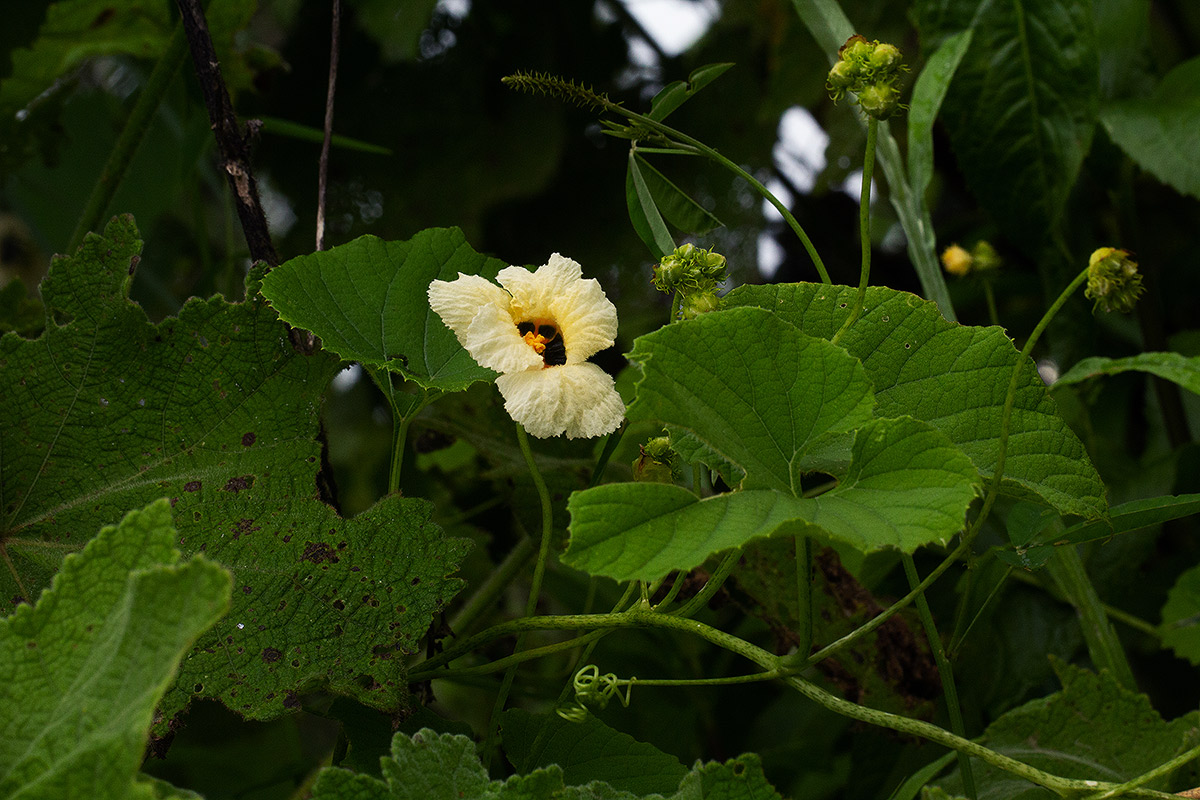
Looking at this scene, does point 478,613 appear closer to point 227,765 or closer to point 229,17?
point 229,17

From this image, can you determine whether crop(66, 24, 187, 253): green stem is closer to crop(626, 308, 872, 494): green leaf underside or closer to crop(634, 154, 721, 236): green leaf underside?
crop(634, 154, 721, 236): green leaf underside

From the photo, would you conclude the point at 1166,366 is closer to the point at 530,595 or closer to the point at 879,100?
the point at 879,100

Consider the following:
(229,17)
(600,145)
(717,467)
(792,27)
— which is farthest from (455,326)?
(600,145)

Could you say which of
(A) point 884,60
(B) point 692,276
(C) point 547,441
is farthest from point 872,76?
(C) point 547,441

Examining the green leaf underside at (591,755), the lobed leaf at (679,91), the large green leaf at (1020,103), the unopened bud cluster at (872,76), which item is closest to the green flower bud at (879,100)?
the unopened bud cluster at (872,76)

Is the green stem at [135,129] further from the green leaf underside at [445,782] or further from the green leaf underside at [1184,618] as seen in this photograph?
the green leaf underside at [1184,618]

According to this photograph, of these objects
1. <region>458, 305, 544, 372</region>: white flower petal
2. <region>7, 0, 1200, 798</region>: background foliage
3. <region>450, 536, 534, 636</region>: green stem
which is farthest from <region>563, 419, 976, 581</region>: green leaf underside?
<region>450, 536, 534, 636</region>: green stem
